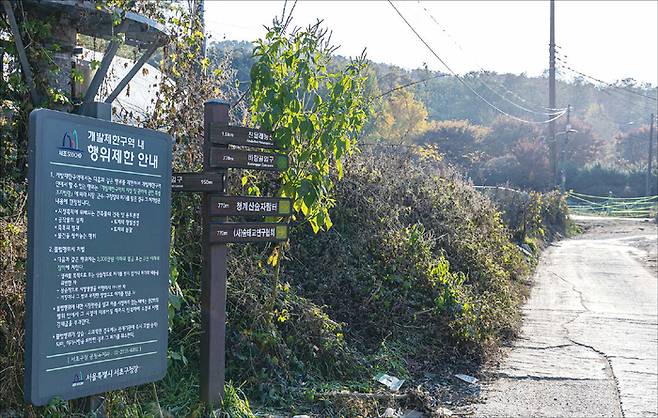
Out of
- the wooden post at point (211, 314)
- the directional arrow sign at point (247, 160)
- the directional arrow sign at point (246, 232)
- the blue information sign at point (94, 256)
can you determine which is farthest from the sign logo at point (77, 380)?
the directional arrow sign at point (247, 160)

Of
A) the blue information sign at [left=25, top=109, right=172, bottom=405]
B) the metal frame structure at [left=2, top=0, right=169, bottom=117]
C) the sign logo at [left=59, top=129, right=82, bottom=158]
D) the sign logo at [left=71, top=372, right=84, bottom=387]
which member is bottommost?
the sign logo at [left=71, top=372, right=84, bottom=387]

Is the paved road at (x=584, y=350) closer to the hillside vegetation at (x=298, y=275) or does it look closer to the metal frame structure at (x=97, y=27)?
the hillside vegetation at (x=298, y=275)

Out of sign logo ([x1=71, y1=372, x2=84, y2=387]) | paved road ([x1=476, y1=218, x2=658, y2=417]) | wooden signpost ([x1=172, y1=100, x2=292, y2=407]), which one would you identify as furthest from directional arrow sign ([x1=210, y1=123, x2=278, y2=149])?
paved road ([x1=476, y1=218, x2=658, y2=417])

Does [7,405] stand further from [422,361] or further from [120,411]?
[422,361]

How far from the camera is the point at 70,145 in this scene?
408 centimetres

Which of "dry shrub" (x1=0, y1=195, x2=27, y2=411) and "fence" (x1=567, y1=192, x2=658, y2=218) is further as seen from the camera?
"fence" (x1=567, y1=192, x2=658, y2=218)

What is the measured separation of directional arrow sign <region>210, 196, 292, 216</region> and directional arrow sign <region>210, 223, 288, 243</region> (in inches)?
3.4

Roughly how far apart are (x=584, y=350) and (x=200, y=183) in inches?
265

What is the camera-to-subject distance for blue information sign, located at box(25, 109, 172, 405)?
3930 millimetres

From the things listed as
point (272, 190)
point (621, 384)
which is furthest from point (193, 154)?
point (621, 384)

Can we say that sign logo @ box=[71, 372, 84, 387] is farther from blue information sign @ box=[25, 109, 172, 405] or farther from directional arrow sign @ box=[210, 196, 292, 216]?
directional arrow sign @ box=[210, 196, 292, 216]

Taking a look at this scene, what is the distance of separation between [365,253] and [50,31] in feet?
15.9

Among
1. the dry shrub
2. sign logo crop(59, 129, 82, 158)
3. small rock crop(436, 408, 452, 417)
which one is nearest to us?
sign logo crop(59, 129, 82, 158)

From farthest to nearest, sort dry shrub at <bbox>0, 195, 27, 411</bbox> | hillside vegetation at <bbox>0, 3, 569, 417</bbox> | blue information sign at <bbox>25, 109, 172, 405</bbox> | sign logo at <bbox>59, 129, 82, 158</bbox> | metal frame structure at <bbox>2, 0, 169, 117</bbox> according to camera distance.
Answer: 1. metal frame structure at <bbox>2, 0, 169, 117</bbox>
2. hillside vegetation at <bbox>0, 3, 569, 417</bbox>
3. dry shrub at <bbox>0, 195, 27, 411</bbox>
4. sign logo at <bbox>59, 129, 82, 158</bbox>
5. blue information sign at <bbox>25, 109, 172, 405</bbox>
